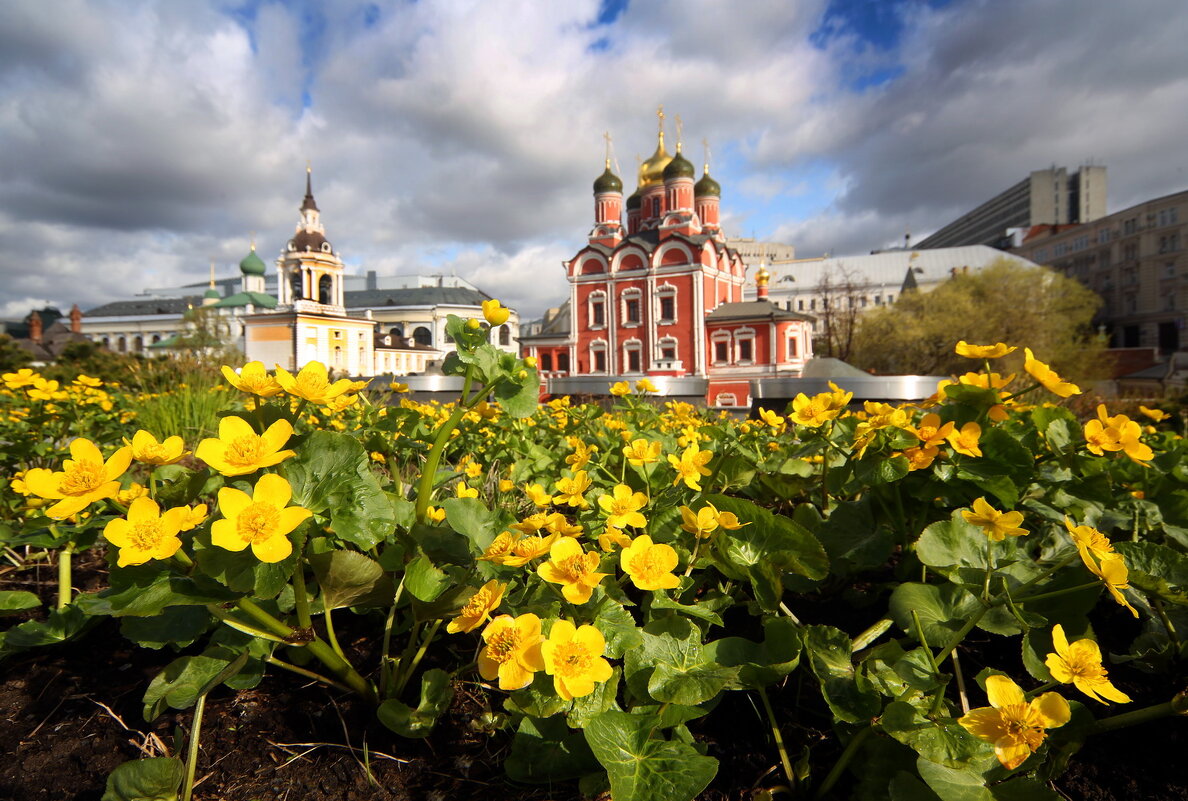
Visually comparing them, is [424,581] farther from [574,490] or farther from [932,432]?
[932,432]

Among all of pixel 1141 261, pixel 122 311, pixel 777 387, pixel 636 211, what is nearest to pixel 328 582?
pixel 777 387

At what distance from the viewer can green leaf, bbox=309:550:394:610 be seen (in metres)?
0.83

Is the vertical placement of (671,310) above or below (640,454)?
above

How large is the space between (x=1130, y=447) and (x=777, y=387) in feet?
14.1

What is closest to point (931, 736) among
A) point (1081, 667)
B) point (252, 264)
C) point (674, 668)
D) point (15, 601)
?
point (1081, 667)

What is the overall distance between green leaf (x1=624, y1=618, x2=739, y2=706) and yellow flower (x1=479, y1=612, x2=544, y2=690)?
0.62 ft

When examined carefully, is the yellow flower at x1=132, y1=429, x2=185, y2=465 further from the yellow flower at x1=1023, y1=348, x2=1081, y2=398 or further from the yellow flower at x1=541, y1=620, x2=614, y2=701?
the yellow flower at x1=1023, y1=348, x2=1081, y2=398

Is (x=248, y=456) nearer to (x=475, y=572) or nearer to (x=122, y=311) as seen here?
(x=475, y=572)

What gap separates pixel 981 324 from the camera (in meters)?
22.5

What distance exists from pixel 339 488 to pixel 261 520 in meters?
0.16

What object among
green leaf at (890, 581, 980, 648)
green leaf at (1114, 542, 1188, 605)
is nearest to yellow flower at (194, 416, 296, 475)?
green leaf at (890, 581, 980, 648)

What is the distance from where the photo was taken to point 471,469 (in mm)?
1607

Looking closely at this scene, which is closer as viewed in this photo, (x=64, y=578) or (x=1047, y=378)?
(x=1047, y=378)

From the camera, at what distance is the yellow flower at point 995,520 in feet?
2.80
